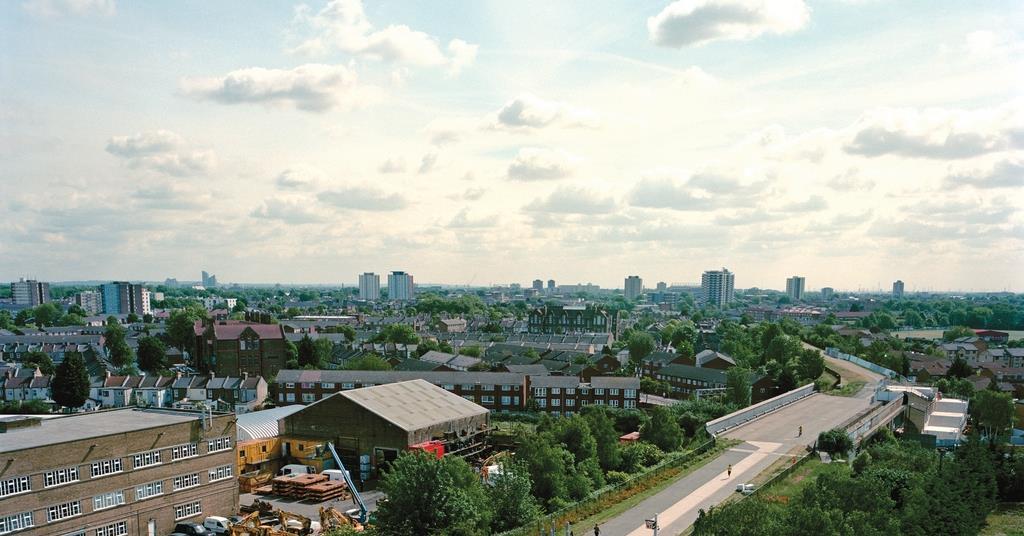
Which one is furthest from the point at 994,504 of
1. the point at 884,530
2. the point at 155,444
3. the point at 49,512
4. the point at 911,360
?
the point at 911,360

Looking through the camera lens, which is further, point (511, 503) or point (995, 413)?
point (995, 413)

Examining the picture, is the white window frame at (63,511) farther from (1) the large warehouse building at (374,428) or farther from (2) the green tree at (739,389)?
(2) the green tree at (739,389)

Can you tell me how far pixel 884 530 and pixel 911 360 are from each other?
78.3 m

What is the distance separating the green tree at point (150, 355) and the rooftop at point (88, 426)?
56140 mm

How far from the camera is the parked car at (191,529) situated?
3241cm

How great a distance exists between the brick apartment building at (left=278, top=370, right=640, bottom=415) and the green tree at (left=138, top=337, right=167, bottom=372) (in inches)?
1256

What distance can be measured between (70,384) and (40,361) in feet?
70.5

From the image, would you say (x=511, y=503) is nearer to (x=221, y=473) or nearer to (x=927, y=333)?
(x=221, y=473)

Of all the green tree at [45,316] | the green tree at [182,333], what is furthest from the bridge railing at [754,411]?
the green tree at [45,316]

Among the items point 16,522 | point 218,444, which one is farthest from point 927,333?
point 16,522

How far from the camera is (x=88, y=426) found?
108 ft

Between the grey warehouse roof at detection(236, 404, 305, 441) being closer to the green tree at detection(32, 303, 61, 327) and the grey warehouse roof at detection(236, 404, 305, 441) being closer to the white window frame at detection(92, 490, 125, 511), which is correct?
the white window frame at detection(92, 490, 125, 511)

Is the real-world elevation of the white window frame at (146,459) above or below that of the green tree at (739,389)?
above

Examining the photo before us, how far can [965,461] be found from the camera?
34906 mm
